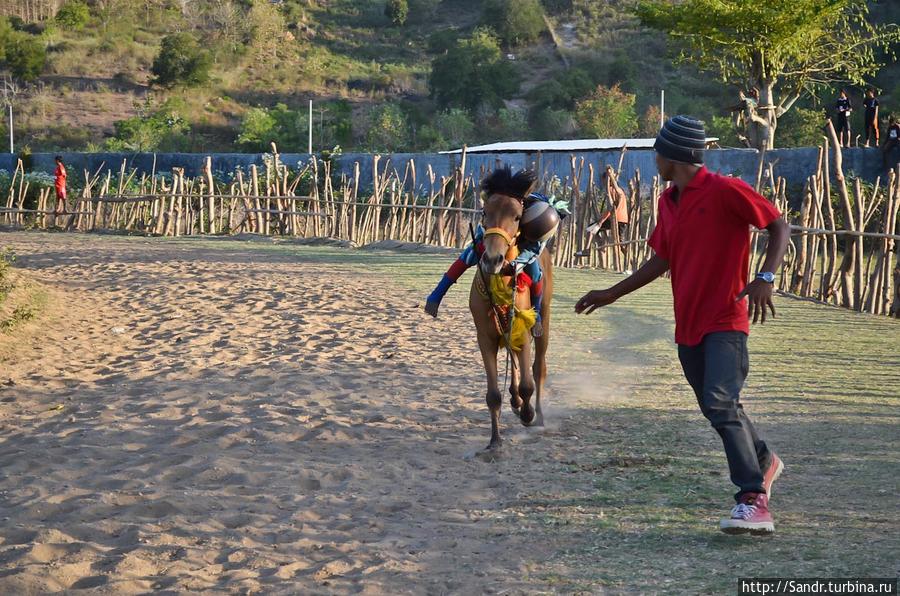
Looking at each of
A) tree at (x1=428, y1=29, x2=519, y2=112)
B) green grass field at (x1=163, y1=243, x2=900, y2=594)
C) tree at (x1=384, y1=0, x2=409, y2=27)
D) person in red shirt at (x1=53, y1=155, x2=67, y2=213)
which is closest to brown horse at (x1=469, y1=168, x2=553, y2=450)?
green grass field at (x1=163, y1=243, x2=900, y2=594)

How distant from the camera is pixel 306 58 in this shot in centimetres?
5791

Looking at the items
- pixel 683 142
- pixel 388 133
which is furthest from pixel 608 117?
pixel 683 142

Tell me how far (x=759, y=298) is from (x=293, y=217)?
1912 cm

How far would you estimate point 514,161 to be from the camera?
95.5 ft

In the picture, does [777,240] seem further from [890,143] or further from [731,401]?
[890,143]

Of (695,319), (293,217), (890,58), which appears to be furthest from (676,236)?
(890,58)

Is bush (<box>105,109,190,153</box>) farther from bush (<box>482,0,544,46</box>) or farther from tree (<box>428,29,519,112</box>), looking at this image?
bush (<box>482,0,544,46</box>)

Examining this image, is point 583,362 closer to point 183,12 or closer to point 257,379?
point 257,379

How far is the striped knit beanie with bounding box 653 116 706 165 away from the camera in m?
4.41

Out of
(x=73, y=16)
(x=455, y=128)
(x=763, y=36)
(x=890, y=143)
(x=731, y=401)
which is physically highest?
(x=73, y=16)

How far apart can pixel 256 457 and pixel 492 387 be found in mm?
1313

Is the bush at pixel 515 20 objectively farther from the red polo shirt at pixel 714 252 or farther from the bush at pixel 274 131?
the red polo shirt at pixel 714 252

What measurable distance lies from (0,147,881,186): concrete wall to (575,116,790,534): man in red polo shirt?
13.4m

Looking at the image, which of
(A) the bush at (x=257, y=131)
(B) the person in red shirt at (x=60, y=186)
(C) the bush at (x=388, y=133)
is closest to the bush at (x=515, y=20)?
(C) the bush at (x=388, y=133)
